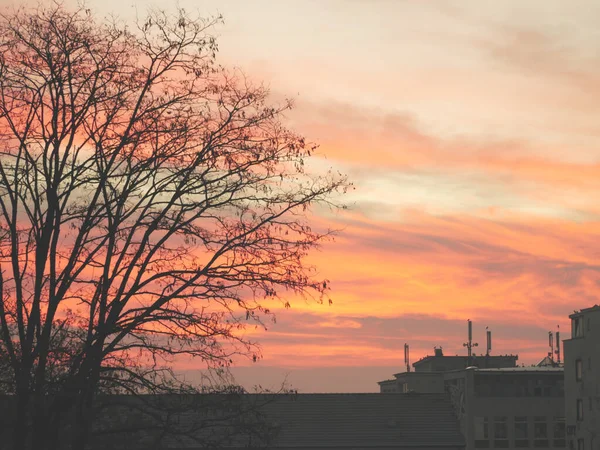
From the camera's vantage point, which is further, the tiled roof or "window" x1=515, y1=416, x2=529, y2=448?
"window" x1=515, y1=416, x2=529, y2=448

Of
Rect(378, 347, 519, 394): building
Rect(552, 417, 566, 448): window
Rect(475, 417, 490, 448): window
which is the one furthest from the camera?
Rect(378, 347, 519, 394): building

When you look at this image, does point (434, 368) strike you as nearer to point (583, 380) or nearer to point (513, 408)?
point (513, 408)

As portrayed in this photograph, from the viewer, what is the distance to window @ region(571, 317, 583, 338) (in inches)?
3327

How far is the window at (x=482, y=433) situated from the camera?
9062 centimetres

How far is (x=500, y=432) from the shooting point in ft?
299

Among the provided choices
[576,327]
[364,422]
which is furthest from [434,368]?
[364,422]

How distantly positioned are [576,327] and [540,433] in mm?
12247

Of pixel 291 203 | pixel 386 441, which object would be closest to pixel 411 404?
pixel 386 441

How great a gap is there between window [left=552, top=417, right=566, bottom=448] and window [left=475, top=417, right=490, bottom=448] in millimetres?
6277

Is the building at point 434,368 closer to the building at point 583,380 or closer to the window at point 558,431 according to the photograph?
the window at point 558,431

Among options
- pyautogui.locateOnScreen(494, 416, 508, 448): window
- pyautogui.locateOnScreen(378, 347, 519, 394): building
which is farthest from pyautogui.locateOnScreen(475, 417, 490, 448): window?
pyautogui.locateOnScreen(378, 347, 519, 394): building

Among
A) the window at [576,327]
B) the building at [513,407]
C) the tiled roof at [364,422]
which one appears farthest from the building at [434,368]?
the tiled roof at [364,422]

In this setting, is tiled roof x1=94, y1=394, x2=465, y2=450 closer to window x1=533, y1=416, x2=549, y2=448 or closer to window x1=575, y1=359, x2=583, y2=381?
window x1=575, y1=359, x2=583, y2=381

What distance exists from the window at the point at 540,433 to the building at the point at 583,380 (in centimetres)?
689
